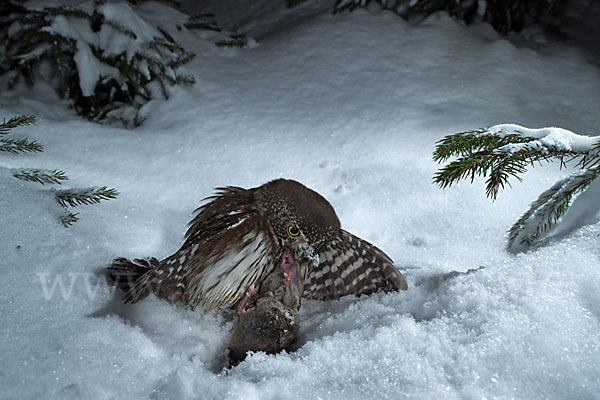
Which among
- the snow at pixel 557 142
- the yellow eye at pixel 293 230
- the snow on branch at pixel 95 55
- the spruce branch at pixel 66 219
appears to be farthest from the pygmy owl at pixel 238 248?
the snow on branch at pixel 95 55

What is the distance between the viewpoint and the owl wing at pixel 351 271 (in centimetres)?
136

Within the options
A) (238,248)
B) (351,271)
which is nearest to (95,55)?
(238,248)

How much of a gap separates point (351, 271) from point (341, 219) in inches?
21.9

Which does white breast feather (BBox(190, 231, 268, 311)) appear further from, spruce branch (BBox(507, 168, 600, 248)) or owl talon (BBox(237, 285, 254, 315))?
spruce branch (BBox(507, 168, 600, 248))

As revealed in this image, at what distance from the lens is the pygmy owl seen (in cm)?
119

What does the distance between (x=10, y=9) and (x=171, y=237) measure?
234 centimetres

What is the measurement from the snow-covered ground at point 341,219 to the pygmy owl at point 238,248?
0.30 feet

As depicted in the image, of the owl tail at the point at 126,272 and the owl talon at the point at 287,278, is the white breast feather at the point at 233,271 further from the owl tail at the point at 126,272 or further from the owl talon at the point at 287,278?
the owl tail at the point at 126,272

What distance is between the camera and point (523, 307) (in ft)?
3.53

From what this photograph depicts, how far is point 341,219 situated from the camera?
1910 millimetres

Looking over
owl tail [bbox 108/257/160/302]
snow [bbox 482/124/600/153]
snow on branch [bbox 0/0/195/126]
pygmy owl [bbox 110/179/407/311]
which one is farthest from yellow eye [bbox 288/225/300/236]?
snow on branch [bbox 0/0/195/126]

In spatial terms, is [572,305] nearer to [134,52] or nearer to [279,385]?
[279,385]

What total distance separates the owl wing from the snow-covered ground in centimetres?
4

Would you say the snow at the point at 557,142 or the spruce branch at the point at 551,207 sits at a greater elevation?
the snow at the point at 557,142
